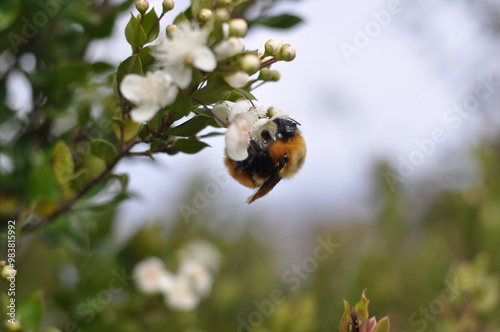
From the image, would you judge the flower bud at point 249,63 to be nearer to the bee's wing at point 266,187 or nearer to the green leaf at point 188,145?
the green leaf at point 188,145

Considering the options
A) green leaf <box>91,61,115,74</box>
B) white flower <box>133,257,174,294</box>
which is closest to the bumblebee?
green leaf <box>91,61,115,74</box>

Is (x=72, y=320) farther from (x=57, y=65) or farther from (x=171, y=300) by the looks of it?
(x=57, y=65)

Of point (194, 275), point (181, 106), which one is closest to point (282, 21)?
point (181, 106)

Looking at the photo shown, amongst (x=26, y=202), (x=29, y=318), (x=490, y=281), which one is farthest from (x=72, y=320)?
(x=490, y=281)

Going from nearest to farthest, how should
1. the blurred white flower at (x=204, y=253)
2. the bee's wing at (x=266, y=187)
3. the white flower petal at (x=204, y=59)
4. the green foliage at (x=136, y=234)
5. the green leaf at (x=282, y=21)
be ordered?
→ the white flower petal at (x=204, y=59), the green foliage at (x=136, y=234), the bee's wing at (x=266, y=187), the green leaf at (x=282, y=21), the blurred white flower at (x=204, y=253)

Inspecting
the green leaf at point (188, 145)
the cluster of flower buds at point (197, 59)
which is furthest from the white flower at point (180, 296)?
the cluster of flower buds at point (197, 59)

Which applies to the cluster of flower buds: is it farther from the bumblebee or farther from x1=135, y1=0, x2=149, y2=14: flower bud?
the bumblebee
